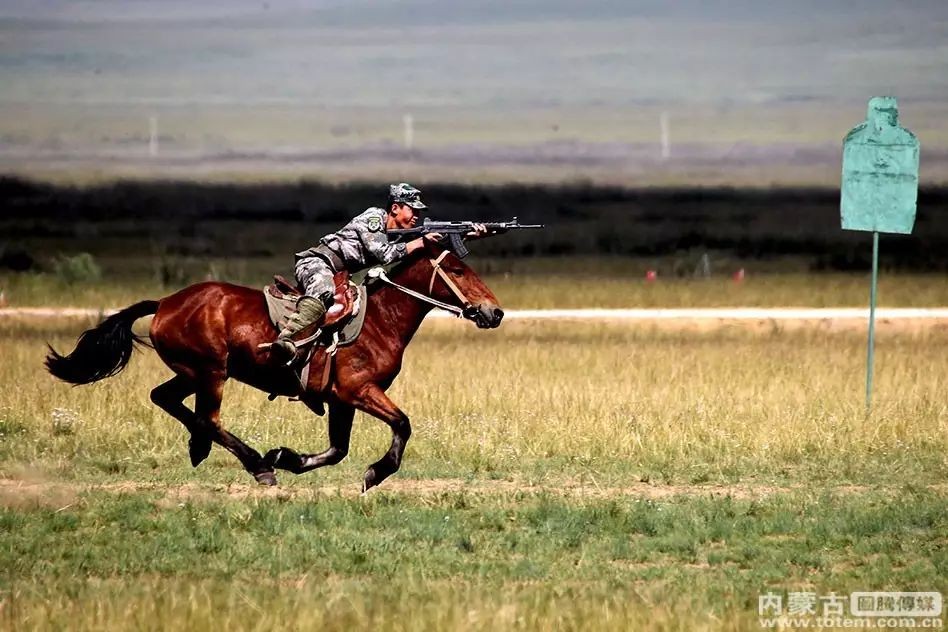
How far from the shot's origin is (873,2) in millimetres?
90562

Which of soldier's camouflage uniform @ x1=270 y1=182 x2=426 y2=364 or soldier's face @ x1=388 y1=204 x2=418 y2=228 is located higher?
soldier's face @ x1=388 y1=204 x2=418 y2=228

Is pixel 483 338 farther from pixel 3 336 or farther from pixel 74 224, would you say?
pixel 74 224

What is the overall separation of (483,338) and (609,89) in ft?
186

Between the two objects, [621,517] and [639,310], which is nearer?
[621,517]

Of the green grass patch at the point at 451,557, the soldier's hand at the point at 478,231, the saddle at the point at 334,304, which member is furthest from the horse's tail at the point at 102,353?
the soldier's hand at the point at 478,231

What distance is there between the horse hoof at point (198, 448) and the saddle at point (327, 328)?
1.05m

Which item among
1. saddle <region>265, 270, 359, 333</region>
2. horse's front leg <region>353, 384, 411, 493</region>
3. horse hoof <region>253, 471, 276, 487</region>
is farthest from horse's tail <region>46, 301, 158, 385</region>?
horse's front leg <region>353, 384, 411, 493</region>

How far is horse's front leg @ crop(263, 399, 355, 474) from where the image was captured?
46.9ft

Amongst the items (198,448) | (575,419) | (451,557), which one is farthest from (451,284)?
(575,419)

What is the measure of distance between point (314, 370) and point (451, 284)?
3.95ft

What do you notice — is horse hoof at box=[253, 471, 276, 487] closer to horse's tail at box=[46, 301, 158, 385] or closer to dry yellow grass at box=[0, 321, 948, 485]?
dry yellow grass at box=[0, 321, 948, 485]

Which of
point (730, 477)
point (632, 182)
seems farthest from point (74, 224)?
point (730, 477)

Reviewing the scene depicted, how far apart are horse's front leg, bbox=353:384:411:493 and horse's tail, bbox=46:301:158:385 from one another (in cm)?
215

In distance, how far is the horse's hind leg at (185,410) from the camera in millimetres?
14805
